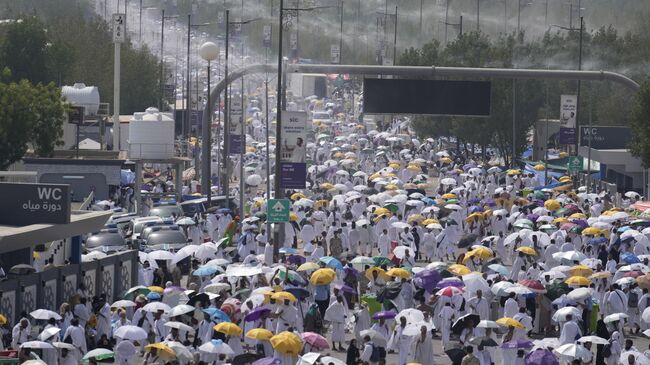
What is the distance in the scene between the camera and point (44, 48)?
79.6 metres

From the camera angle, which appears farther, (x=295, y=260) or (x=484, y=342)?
(x=295, y=260)

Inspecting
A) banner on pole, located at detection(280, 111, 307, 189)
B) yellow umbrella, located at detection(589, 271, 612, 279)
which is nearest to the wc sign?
banner on pole, located at detection(280, 111, 307, 189)

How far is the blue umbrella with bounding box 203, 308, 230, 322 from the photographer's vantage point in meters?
23.8

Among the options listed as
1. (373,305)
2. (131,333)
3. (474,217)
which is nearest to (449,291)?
(373,305)

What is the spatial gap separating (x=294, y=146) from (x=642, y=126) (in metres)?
19.4

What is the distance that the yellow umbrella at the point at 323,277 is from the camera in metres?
27.5

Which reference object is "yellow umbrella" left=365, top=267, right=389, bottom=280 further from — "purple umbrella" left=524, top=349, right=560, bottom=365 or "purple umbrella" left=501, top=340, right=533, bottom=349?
"purple umbrella" left=524, top=349, right=560, bottom=365

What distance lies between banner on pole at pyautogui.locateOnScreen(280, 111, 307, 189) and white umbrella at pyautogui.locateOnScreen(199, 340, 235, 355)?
15.8 metres

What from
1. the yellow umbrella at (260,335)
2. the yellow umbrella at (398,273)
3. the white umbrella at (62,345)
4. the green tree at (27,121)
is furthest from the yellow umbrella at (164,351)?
Result: the green tree at (27,121)

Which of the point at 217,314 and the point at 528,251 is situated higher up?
the point at 528,251

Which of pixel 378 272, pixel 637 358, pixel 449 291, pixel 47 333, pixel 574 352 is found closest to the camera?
pixel 574 352

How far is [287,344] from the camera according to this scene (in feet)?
69.2

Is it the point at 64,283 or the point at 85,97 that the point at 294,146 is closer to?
the point at 64,283

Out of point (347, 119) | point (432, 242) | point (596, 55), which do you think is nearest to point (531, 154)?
point (596, 55)
